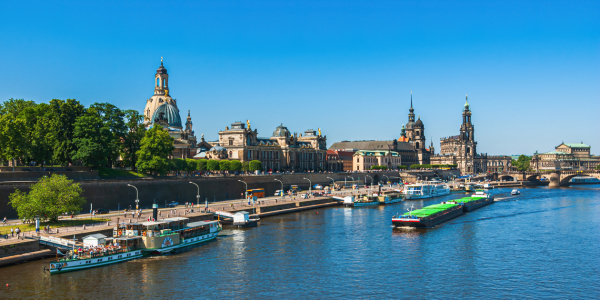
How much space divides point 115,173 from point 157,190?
7504mm

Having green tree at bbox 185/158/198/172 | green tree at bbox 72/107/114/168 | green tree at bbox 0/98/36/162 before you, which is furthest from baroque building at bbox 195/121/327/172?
A: green tree at bbox 0/98/36/162

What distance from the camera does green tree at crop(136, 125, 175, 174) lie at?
91.5m

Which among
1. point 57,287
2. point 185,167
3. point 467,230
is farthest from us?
point 185,167

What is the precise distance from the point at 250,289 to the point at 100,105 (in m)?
62.5

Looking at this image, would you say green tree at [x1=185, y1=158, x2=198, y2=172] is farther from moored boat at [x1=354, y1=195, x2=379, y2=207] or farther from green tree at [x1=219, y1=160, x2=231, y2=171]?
moored boat at [x1=354, y1=195, x2=379, y2=207]

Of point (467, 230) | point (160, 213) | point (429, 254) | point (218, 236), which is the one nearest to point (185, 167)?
point (160, 213)

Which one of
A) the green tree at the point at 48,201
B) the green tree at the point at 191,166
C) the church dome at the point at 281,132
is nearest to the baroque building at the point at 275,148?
the church dome at the point at 281,132

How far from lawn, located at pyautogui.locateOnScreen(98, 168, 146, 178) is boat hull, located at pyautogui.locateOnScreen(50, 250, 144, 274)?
35.6 meters

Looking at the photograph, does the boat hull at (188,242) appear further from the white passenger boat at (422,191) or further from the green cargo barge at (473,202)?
the white passenger boat at (422,191)

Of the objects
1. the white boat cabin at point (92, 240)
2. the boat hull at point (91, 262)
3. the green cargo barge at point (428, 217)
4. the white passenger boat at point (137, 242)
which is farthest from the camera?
the green cargo barge at point (428, 217)

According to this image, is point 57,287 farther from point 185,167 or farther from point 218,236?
point 185,167

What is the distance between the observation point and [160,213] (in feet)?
243

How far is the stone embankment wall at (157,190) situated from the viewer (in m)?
69.4

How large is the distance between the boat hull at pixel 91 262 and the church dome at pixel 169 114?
373 feet
